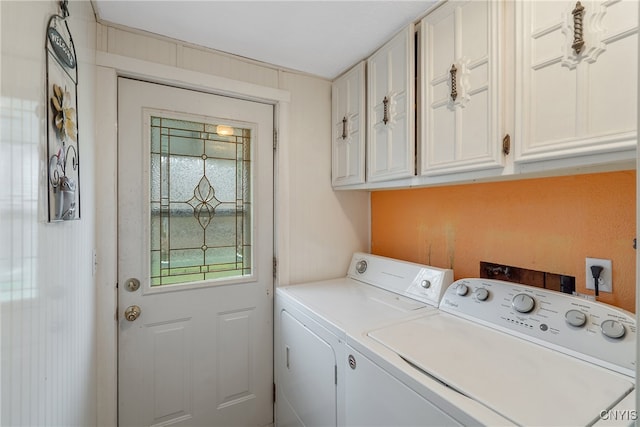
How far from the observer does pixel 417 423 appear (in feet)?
2.90

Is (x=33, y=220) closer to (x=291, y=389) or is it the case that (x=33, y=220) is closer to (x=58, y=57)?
(x=58, y=57)

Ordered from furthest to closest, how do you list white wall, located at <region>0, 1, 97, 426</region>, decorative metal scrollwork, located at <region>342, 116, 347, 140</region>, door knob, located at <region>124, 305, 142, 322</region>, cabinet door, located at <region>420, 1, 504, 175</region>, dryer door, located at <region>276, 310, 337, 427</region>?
decorative metal scrollwork, located at <region>342, 116, 347, 140</region> < door knob, located at <region>124, 305, 142, 322</region> < dryer door, located at <region>276, 310, 337, 427</region> < cabinet door, located at <region>420, 1, 504, 175</region> < white wall, located at <region>0, 1, 97, 426</region>

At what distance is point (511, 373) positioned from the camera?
90cm

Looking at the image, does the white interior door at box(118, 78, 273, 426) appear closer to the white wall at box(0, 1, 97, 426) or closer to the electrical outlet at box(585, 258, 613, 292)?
the white wall at box(0, 1, 97, 426)

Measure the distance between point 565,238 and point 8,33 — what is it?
A: 1801mm

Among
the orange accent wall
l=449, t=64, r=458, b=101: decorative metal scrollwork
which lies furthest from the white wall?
the orange accent wall

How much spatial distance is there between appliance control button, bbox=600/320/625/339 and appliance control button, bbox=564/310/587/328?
5 centimetres

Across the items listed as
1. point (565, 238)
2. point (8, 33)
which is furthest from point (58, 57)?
point (565, 238)

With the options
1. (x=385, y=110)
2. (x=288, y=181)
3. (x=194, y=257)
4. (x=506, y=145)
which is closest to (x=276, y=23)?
(x=385, y=110)

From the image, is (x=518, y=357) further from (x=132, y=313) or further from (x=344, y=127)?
(x=132, y=313)

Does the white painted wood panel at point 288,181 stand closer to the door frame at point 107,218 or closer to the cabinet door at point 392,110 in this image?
the door frame at point 107,218

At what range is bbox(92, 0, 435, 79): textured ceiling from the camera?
1.34 m

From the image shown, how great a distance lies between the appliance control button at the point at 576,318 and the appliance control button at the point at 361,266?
1134 mm

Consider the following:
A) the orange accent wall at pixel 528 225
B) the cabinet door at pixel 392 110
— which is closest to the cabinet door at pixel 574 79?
the orange accent wall at pixel 528 225
